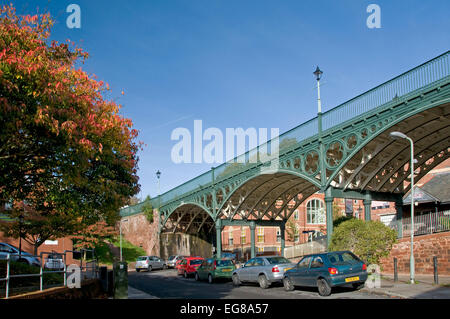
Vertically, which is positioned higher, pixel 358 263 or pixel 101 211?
pixel 101 211

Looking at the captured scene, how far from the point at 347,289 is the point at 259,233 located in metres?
40.6

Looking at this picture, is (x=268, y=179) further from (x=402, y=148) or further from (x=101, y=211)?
(x=101, y=211)

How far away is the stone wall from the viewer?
53625mm

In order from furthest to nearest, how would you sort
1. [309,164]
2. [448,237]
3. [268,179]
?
[268,179] < [309,164] < [448,237]

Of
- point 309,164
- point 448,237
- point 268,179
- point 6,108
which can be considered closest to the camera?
point 6,108

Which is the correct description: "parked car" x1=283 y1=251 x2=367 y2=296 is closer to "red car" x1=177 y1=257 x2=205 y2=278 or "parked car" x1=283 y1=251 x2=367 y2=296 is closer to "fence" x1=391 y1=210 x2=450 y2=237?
"fence" x1=391 y1=210 x2=450 y2=237

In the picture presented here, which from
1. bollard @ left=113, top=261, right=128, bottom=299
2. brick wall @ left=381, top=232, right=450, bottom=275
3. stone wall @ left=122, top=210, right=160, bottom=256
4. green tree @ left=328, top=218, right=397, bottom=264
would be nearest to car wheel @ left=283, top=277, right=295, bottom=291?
green tree @ left=328, top=218, right=397, bottom=264

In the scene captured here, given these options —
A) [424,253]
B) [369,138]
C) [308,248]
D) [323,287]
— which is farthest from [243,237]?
[323,287]

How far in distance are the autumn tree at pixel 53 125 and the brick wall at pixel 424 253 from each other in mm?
17170

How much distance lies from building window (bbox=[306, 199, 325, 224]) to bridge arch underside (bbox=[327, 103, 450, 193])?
32477 mm

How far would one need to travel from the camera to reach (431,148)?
2531 cm

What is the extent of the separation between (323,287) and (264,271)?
16.2ft
